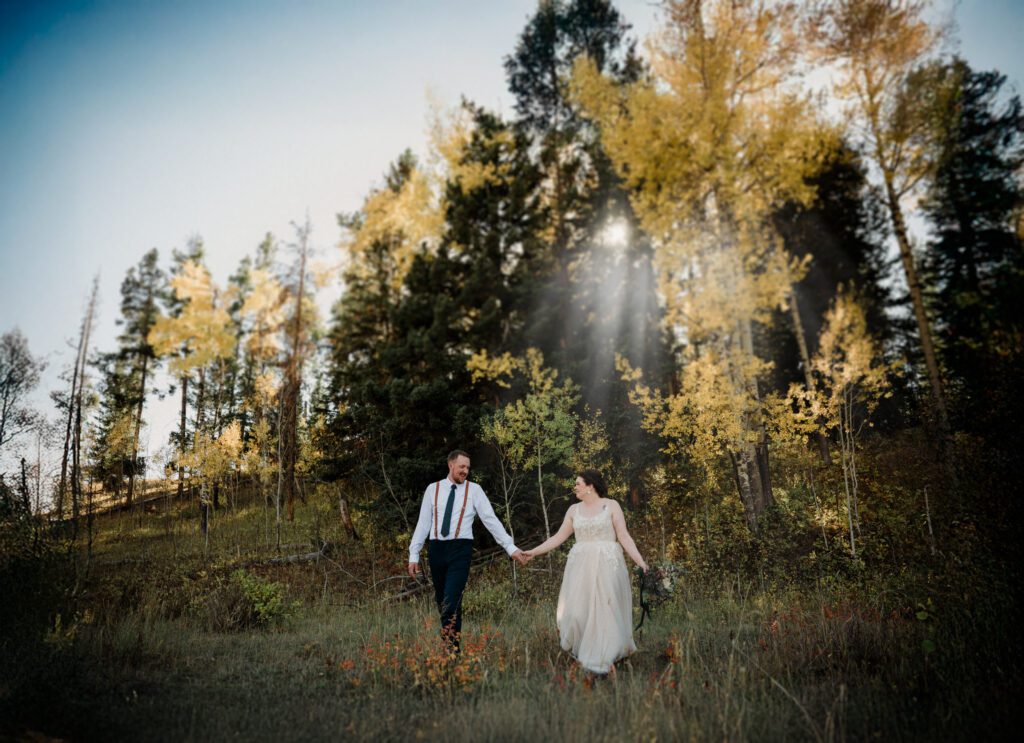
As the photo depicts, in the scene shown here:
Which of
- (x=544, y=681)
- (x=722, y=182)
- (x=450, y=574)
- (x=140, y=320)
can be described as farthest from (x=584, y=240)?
(x=140, y=320)

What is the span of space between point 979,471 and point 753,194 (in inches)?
271

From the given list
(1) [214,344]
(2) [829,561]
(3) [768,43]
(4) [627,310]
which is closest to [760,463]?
(2) [829,561]

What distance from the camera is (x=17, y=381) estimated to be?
40.7 ft

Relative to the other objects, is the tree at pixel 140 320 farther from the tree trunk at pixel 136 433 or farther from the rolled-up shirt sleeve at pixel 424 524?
the rolled-up shirt sleeve at pixel 424 524

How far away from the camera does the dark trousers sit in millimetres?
4785

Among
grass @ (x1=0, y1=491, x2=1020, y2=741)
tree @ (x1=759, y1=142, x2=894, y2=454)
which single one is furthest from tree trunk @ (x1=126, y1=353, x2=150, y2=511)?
tree @ (x1=759, y1=142, x2=894, y2=454)

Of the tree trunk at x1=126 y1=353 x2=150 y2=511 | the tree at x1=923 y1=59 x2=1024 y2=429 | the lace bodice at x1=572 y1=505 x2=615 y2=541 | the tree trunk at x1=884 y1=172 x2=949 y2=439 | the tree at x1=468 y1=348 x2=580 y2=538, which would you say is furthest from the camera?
the tree trunk at x1=126 y1=353 x2=150 y2=511

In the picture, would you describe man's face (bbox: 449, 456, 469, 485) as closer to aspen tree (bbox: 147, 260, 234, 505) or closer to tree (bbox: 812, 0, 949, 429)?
tree (bbox: 812, 0, 949, 429)

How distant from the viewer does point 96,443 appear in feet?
67.6

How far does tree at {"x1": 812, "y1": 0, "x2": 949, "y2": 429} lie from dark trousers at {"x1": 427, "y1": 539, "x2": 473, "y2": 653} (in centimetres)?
1081

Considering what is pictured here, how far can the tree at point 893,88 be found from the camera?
10258 millimetres

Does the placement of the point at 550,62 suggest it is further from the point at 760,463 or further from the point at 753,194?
the point at 760,463

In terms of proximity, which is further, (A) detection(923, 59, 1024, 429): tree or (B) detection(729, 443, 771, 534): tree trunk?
(A) detection(923, 59, 1024, 429): tree

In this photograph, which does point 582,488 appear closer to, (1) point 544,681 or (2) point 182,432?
(1) point 544,681
